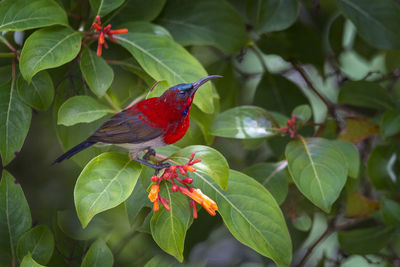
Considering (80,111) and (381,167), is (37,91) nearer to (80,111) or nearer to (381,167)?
(80,111)

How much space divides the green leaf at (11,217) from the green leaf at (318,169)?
1.57 ft

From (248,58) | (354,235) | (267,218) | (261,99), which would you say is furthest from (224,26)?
(354,235)

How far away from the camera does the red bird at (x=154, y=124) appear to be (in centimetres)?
73

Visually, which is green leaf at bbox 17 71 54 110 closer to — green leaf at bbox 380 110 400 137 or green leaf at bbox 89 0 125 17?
green leaf at bbox 89 0 125 17

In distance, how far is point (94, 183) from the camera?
71 cm

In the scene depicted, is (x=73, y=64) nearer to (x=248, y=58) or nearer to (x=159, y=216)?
(x=159, y=216)

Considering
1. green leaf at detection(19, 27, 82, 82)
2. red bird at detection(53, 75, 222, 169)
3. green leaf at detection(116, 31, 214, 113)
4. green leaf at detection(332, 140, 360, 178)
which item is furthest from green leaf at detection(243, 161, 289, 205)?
green leaf at detection(19, 27, 82, 82)

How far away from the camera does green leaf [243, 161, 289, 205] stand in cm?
101

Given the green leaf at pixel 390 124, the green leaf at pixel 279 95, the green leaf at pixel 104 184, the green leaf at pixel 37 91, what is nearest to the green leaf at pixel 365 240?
the green leaf at pixel 390 124

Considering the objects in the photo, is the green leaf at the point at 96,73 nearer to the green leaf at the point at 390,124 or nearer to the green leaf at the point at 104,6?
the green leaf at the point at 104,6

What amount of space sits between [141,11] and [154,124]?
0.41 meters

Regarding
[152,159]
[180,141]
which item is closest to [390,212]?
[180,141]

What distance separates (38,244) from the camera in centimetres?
85

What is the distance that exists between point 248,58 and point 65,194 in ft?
2.24
